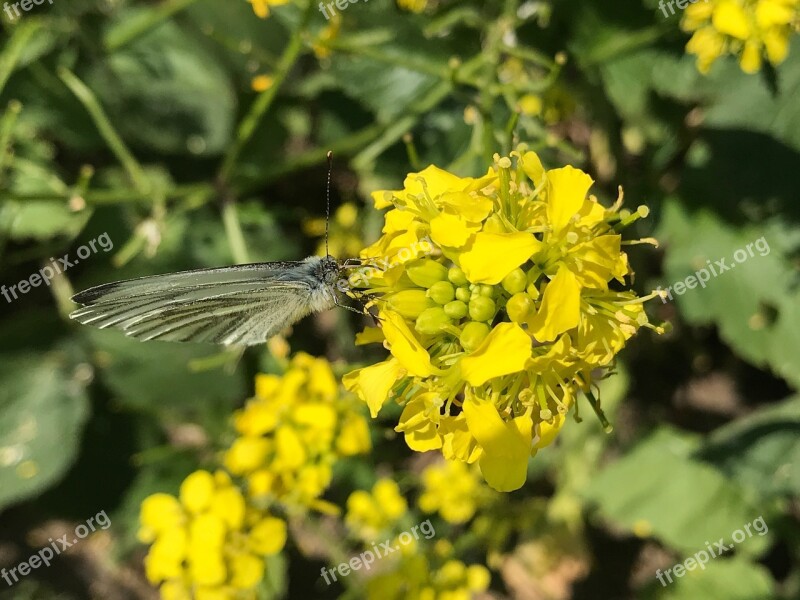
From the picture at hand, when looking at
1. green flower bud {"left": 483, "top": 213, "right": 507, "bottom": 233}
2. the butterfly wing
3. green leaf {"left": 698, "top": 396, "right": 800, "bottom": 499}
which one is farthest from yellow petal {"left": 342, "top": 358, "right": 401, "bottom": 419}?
green leaf {"left": 698, "top": 396, "right": 800, "bottom": 499}

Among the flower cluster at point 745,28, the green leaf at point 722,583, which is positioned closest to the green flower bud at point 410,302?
the flower cluster at point 745,28

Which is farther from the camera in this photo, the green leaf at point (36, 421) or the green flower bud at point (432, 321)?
the green leaf at point (36, 421)

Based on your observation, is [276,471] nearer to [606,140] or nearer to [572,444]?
[572,444]

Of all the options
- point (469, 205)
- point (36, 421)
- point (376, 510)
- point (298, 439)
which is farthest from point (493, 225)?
point (36, 421)

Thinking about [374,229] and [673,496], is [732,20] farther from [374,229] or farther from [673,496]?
[673,496]

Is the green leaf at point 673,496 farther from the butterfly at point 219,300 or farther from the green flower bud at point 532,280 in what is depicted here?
the green flower bud at point 532,280

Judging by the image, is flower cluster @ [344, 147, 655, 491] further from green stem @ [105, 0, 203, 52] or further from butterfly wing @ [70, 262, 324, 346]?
green stem @ [105, 0, 203, 52]
